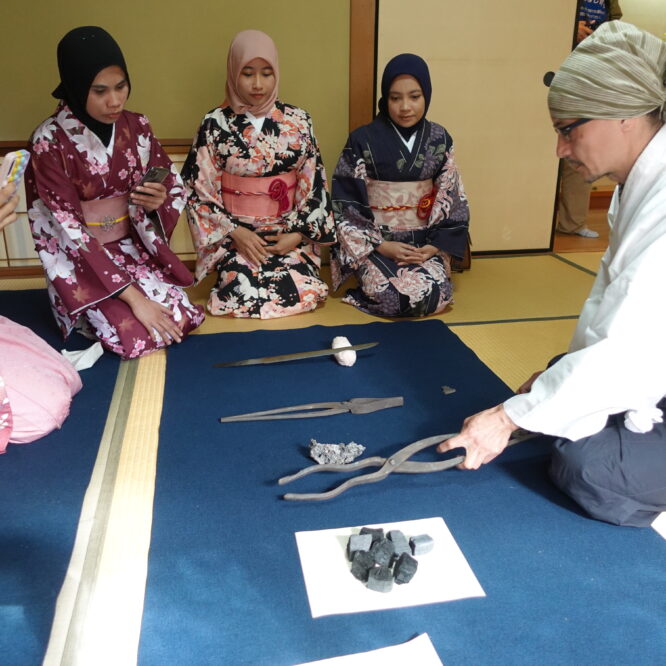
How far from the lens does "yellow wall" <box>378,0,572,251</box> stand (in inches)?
161

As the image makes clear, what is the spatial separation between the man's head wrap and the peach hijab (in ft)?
6.76

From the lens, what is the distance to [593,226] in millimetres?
5535

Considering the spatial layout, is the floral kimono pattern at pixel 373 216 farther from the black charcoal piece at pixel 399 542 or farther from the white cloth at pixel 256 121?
the black charcoal piece at pixel 399 542

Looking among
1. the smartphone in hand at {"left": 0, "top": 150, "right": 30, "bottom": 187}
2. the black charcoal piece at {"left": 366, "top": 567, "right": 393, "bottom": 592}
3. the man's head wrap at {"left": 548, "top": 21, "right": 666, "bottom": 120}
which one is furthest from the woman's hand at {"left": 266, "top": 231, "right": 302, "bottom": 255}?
the black charcoal piece at {"left": 366, "top": 567, "right": 393, "bottom": 592}

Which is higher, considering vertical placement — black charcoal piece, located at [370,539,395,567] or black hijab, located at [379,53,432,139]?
black hijab, located at [379,53,432,139]

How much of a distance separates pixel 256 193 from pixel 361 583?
8.01ft

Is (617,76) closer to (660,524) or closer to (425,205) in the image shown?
(660,524)

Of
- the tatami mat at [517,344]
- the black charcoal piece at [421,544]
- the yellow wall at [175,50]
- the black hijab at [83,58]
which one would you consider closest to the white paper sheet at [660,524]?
the black charcoal piece at [421,544]

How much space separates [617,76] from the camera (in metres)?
1.54

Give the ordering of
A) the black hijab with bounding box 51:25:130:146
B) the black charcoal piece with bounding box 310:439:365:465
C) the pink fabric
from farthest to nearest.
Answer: the black hijab with bounding box 51:25:130:146
the pink fabric
the black charcoal piece with bounding box 310:439:365:465

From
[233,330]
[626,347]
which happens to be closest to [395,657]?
[626,347]

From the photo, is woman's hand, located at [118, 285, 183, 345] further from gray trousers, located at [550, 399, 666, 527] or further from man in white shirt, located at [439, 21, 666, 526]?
gray trousers, located at [550, 399, 666, 527]

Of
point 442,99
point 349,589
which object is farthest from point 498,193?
point 349,589

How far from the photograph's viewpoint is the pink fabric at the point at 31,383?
81.7 inches
